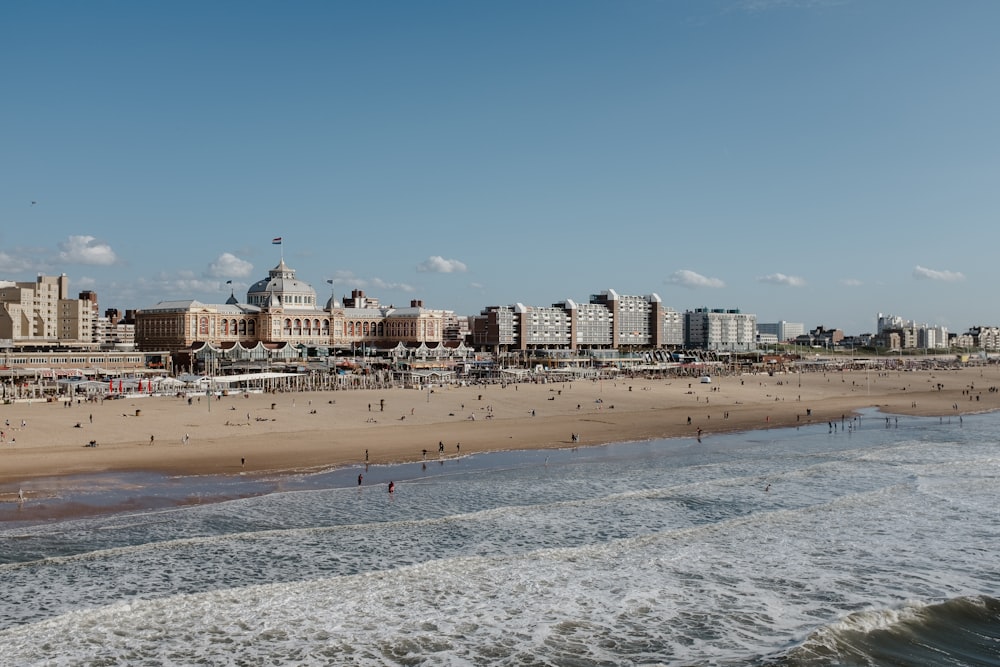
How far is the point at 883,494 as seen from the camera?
2747 cm

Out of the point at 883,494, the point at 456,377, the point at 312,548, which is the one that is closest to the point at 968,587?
the point at 883,494

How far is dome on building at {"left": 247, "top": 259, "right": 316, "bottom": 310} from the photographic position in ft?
380

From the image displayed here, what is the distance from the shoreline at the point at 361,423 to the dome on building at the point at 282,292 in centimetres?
4871

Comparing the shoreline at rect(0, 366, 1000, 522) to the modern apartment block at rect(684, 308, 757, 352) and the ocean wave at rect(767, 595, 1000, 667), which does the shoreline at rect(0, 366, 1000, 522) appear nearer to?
the ocean wave at rect(767, 595, 1000, 667)

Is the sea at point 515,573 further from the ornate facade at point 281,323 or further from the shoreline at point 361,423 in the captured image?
the ornate facade at point 281,323

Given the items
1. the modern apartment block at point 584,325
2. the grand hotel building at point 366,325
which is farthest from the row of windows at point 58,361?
the modern apartment block at point 584,325

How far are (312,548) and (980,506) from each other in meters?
20.3

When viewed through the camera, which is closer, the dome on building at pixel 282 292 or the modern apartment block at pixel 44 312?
the modern apartment block at pixel 44 312

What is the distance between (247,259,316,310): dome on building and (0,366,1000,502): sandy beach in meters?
49.4

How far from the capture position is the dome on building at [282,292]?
11575cm

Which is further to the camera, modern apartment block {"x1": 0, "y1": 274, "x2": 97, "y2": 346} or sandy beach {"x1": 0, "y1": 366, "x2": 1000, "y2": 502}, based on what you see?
modern apartment block {"x1": 0, "y1": 274, "x2": 97, "y2": 346}

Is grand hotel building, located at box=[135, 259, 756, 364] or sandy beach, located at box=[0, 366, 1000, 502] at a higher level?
grand hotel building, located at box=[135, 259, 756, 364]

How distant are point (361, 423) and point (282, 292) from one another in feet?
245

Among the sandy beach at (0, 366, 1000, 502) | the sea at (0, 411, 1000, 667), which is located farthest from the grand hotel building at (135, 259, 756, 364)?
the sea at (0, 411, 1000, 667)
